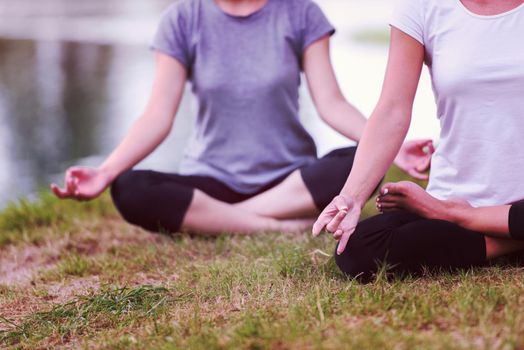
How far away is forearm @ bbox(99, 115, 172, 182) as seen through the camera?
3754 mm

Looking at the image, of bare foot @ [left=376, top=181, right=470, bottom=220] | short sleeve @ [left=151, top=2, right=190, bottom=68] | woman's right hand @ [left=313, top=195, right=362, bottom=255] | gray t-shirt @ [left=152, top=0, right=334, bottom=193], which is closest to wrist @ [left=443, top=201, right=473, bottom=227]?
bare foot @ [left=376, top=181, right=470, bottom=220]

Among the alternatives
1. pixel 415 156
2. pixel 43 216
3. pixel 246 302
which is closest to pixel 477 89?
pixel 415 156

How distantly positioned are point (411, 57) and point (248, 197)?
1.43 m

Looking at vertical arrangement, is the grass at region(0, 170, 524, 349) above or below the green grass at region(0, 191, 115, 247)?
above

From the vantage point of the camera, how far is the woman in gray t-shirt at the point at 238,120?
12.5 ft

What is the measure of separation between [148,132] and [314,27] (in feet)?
3.05

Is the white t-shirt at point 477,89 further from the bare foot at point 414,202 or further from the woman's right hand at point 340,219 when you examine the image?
the woman's right hand at point 340,219

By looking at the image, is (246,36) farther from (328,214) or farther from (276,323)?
(276,323)

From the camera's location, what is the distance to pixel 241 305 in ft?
8.37

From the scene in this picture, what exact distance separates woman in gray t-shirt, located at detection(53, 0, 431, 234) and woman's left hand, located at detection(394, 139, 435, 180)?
33 cm

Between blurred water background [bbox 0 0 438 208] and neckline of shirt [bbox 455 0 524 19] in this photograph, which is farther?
blurred water background [bbox 0 0 438 208]

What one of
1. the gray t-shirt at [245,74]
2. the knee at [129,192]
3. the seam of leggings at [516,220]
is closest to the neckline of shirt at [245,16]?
the gray t-shirt at [245,74]

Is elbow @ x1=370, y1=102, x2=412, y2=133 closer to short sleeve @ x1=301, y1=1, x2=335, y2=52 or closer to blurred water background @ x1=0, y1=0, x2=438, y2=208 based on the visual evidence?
short sleeve @ x1=301, y1=1, x2=335, y2=52

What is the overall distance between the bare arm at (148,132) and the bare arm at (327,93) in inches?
24.4
